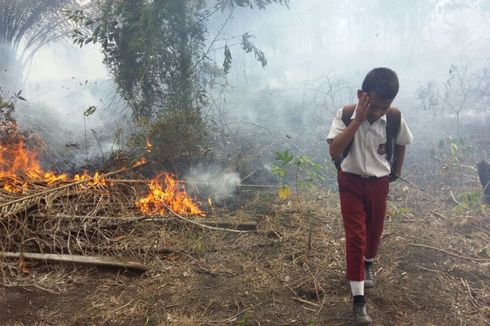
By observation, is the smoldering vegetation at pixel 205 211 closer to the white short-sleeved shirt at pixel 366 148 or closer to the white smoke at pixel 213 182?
the white smoke at pixel 213 182

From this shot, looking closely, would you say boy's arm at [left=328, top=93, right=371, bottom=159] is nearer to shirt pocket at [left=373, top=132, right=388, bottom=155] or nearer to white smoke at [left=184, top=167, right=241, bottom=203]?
shirt pocket at [left=373, top=132, right=388, bottom=155]

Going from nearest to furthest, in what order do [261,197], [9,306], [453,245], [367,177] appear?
[367,177]
[9,306]
[453,245]
[261,197]

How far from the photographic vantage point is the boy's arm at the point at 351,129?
280cm

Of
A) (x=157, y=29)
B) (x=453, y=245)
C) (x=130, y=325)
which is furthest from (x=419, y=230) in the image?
(x=157, y=29)

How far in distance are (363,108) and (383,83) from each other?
243 millimetres

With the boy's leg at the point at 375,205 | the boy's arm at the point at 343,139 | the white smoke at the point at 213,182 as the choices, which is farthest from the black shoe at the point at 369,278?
the white smoke at the point at 213,182

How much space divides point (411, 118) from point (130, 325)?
979 centimetres

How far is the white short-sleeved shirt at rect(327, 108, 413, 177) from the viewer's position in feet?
9.91

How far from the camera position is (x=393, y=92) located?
2820 millimetres

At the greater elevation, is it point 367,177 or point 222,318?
point 367,177

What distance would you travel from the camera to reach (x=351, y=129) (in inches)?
112

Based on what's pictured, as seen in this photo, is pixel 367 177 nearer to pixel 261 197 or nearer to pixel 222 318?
pixel 222 318

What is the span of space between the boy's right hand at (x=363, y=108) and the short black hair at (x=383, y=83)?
9 cm

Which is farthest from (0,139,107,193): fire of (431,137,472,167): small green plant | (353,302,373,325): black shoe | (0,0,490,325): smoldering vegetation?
(431,137,472,167): small green plant
